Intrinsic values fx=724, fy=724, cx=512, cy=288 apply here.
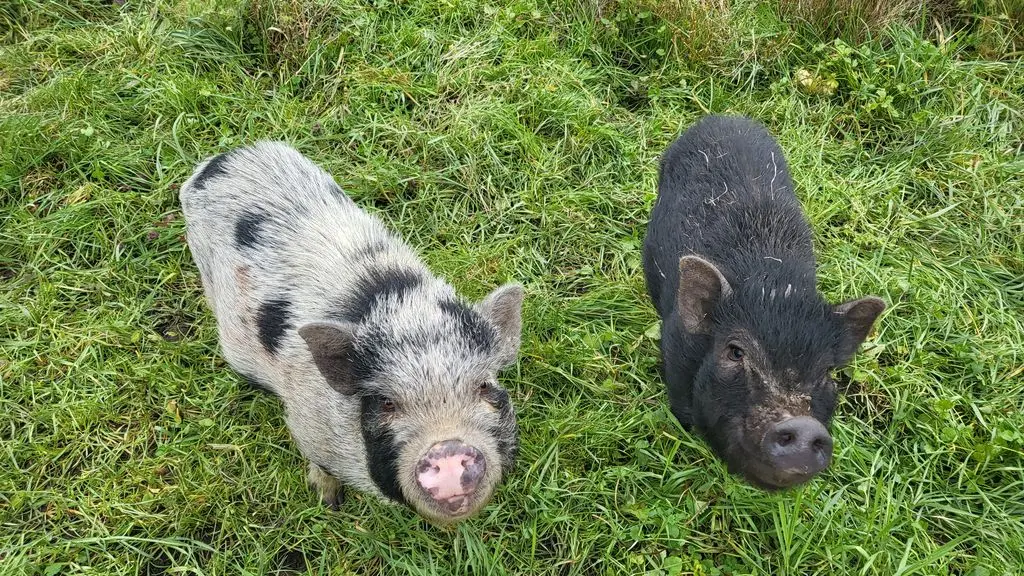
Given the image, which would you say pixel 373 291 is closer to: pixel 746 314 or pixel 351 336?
pixel 351 336

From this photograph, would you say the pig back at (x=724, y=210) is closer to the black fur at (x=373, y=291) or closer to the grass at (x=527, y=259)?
the grass at (x=527, y=259)

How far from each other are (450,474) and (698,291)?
4.41 ft

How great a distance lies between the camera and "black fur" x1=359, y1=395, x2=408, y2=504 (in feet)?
9.93

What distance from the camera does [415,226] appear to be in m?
4.89

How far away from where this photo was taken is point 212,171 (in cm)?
410

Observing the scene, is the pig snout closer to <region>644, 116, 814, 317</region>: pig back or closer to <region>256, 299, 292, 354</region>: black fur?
<region>256, 299, 292, 354</region>: black fur

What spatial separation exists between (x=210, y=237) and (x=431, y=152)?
1756 millimetres

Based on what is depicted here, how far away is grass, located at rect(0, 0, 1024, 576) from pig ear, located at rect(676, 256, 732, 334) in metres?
0.84

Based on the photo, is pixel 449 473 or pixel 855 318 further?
pixel 855 318

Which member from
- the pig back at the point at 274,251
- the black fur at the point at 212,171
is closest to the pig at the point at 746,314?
the pig back at the point at 274,251

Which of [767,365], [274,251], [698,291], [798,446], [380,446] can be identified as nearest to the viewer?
[798,446]

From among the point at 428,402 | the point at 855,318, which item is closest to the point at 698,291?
the point at 855,318

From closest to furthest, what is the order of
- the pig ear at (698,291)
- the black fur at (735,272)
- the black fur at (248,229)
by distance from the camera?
the black fur at (735,272) → the pig ear at (698,291) → the black fur at (248,229)

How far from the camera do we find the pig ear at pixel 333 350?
3.00 m
